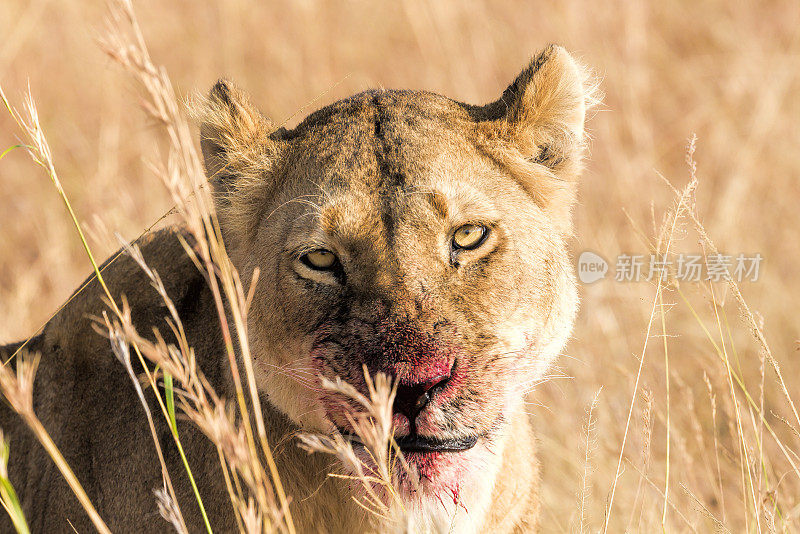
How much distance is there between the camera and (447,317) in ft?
9.26

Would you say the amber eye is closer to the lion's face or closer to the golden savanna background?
the lion's face

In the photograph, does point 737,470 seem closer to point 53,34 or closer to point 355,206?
point 355,206

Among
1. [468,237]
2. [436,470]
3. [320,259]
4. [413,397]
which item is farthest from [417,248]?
[436,470]

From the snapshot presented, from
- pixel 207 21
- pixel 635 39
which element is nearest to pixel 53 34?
pixel 207 21

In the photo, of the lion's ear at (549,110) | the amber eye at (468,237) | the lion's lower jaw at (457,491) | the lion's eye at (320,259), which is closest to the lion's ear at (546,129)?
the lion's ear at (549,110)

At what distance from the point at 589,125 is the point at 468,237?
19.0 ft

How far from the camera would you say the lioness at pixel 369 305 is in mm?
2832

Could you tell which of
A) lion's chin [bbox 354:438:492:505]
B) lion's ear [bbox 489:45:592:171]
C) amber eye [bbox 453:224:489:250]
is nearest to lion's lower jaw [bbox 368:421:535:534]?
lion's chin [bbox 354:438:492:505]

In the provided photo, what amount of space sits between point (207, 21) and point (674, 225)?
7.79 meters

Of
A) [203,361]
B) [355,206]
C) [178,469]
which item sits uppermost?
[355,206]

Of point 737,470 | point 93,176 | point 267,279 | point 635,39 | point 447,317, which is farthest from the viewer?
point 635,39

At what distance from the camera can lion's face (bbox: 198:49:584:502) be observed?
2.77 meters

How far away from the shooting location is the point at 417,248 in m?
2.95

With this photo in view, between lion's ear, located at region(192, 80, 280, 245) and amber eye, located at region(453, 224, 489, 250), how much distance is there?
780mm
